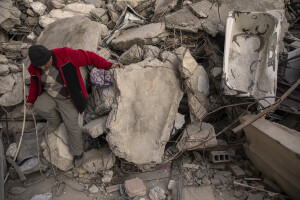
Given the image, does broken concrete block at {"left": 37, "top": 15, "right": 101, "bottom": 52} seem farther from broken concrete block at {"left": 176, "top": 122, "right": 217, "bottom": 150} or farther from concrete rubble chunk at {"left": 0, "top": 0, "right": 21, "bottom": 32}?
broken concrete block at {"left": 176, "top": 122, "right": 217, "bottom": 150}

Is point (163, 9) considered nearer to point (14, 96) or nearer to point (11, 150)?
point (14, 96)

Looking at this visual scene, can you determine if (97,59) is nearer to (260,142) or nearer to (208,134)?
(208,134)

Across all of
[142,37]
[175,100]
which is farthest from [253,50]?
[142,37]

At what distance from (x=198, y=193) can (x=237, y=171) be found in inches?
26.4

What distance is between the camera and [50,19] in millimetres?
5387

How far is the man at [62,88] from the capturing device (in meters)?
2.89

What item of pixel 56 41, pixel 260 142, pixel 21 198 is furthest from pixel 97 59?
pixel 260 142

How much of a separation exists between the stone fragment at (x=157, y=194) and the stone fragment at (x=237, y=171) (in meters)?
1.03

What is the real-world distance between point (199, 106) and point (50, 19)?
3974 mm

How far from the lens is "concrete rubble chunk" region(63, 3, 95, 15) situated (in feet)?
18.5

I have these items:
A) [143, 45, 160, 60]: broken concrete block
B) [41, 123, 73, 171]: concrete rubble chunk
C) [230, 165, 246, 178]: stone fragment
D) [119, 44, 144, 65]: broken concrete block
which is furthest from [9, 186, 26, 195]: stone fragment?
[230, 165, 246, 178]: stone fragment

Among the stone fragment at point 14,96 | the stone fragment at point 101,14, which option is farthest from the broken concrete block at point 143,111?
the stone fragment at point 101,14

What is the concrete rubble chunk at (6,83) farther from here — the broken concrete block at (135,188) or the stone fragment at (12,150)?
the broken concrete block at (135,188)

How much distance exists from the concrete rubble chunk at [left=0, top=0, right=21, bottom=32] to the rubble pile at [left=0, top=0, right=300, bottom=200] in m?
0.02
